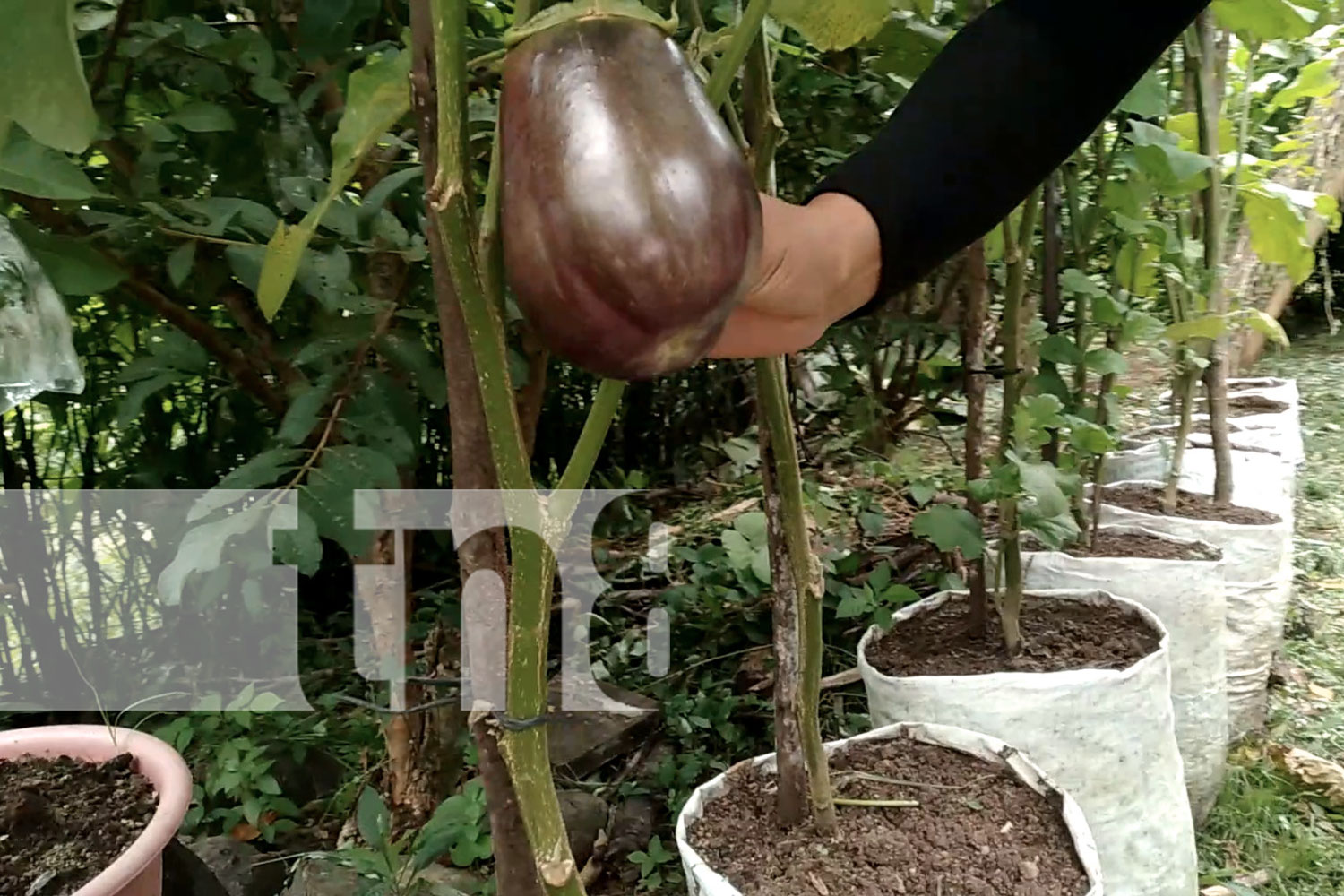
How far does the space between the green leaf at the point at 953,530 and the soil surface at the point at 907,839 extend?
0.18m

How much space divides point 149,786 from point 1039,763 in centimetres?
76

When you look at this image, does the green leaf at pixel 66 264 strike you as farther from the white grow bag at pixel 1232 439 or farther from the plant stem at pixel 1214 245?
the white grow bag at pixel 1232 439

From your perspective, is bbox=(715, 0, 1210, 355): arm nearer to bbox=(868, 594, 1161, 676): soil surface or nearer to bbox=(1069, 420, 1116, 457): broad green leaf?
bbox=(1069, 420, 1116, 457): broad green leaf

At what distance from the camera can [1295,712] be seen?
1.51 meters

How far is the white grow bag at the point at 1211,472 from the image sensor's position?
62.3 inches

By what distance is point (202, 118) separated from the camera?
0.78 metres

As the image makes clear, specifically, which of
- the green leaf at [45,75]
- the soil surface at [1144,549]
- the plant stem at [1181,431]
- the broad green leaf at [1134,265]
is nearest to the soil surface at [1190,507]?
the plant stem at [1181,431]

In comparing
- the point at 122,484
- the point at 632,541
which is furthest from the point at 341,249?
the point at 632,541

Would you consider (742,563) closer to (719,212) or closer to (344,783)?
(344,783)

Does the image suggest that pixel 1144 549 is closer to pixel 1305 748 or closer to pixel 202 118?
pixel 1305 748

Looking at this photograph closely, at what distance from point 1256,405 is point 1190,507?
1.01 m

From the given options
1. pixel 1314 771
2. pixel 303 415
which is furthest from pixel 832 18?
pixel 1314 771

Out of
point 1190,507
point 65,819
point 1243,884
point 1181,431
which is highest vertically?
point 1181,431

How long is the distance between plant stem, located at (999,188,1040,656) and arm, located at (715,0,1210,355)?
0.46 meters
